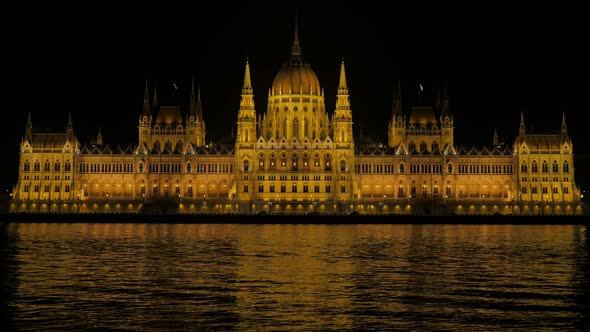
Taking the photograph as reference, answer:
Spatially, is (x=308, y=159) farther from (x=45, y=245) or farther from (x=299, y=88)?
(x=45, y=245)

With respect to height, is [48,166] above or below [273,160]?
below

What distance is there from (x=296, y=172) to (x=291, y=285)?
9381 cm

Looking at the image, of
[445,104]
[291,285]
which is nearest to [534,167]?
[445,104]

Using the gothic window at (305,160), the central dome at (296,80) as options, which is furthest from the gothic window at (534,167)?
the central dome at (296,80)

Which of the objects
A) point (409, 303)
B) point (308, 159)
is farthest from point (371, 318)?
point (308, 159)

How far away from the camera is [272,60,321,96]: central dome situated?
15062 centimetres

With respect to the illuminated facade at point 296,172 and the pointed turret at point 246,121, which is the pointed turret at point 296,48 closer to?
the illuminated facade at point 296,172

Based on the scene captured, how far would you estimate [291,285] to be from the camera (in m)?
48.2

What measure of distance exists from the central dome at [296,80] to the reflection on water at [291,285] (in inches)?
2803

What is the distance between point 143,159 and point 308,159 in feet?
79.6

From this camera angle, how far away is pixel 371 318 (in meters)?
39.1

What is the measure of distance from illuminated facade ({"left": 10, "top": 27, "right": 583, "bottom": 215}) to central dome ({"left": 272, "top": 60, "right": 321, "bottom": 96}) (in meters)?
0.19

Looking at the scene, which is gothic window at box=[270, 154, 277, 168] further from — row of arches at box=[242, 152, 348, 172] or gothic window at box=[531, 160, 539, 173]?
gothic window at box=[531, 160, 539, 173]

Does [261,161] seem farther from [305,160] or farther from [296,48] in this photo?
[296,48]
